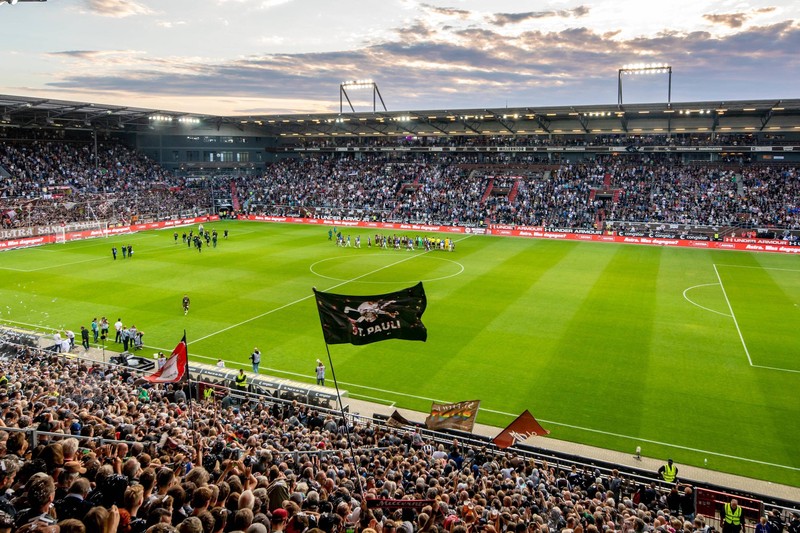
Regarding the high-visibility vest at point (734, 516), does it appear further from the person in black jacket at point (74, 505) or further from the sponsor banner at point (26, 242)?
the sponsor banner at point (26, 242)

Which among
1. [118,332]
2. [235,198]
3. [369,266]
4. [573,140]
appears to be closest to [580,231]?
[573,140]

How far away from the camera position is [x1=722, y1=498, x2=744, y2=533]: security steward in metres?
12.4

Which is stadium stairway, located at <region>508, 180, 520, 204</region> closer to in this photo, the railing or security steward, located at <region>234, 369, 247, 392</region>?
security steward, located at <region>234, 369, 247, 392</region>

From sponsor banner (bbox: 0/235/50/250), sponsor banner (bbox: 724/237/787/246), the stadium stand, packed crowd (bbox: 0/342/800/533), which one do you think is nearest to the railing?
the stadium stand

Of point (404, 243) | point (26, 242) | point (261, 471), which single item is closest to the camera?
point (261, 471)

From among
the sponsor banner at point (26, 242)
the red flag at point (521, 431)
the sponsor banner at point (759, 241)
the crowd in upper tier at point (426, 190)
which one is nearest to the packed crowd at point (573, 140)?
the crowd in upper tier at point (426, 190)

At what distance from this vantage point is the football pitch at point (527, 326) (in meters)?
20.4

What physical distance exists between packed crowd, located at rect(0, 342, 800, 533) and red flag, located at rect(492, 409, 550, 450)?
51 cm

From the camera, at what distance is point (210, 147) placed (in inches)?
3568

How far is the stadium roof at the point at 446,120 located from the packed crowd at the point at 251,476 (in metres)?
54.5

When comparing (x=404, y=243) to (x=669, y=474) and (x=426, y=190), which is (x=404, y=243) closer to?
(x=426, y=190)

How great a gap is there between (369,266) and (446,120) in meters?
43.6

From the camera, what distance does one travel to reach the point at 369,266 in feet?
147

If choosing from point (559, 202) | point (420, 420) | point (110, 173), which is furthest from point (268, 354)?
point (110, 173)
